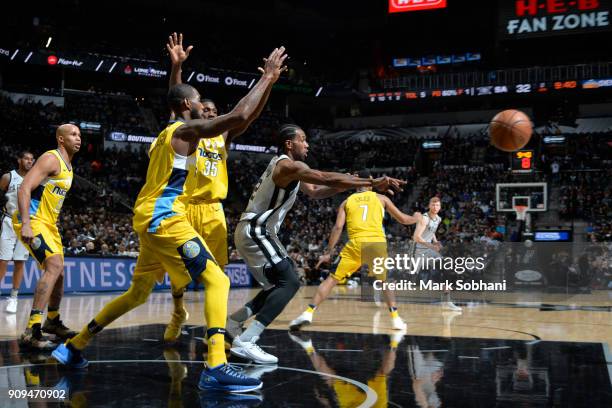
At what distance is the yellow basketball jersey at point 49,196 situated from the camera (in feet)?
19.6

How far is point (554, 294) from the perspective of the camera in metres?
14.2

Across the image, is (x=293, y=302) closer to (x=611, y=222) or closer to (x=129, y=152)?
(x=611, y=222)

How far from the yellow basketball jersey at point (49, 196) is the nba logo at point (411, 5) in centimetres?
2615

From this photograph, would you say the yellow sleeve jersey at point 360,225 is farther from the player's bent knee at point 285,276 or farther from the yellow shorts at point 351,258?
the player's bent knee at point 285,276

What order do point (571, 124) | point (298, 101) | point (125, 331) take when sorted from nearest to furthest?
point (125, 331) → point (571, 124) → point (298, 101)

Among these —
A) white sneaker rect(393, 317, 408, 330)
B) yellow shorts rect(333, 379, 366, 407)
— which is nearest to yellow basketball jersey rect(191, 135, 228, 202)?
yellow shorts rect(333, 379, 366, 407)

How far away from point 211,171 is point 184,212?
3.46 feet

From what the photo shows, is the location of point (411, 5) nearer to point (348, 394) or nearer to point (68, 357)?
point (68, 357)

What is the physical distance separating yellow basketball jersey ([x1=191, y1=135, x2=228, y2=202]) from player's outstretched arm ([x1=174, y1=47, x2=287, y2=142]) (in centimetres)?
95

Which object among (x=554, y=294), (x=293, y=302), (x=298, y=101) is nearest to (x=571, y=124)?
(x=298, y=101)

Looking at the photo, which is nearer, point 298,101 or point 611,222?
point 611,222

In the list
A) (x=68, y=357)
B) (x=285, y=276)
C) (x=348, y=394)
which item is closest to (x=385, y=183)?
(x=285, y=276)

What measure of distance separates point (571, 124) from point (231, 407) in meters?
32.2
